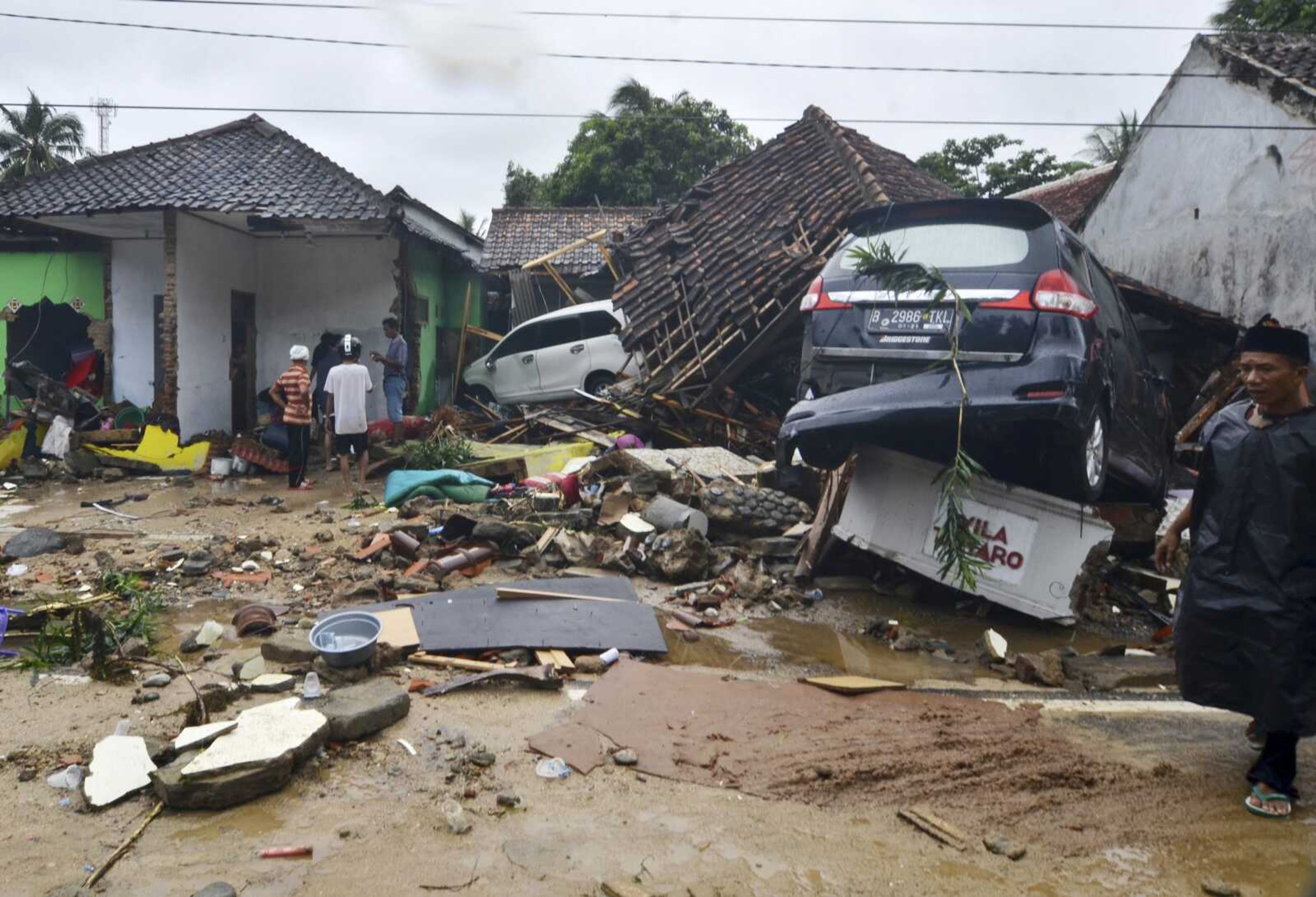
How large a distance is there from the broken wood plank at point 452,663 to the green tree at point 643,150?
23.7m

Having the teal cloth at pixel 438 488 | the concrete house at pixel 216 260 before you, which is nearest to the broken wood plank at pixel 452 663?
the teal cloth at pixel 438 488

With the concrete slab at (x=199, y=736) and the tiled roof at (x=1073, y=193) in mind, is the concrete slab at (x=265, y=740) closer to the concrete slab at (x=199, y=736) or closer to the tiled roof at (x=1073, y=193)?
the concrete slab at (x=199, y=736)

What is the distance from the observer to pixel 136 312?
14180 mm

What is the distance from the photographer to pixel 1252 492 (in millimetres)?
3400

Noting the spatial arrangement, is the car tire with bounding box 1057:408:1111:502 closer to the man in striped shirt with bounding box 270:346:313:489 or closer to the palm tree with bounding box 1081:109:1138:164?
the man in striped shirt with bounding box 270:346:313:489

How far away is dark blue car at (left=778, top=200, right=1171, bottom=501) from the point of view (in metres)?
4.94

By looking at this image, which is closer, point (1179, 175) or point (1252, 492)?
point (1252, 492)

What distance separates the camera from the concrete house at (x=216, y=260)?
12.9m

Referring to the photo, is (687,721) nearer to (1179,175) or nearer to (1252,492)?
(1252,492)

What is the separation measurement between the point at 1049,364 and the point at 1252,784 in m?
2.24

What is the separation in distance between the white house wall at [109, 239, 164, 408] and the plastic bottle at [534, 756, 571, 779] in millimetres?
12936

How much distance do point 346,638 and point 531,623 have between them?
41.1 inches

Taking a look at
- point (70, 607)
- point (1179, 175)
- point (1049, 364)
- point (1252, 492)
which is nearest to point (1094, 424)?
point (1049, 364)

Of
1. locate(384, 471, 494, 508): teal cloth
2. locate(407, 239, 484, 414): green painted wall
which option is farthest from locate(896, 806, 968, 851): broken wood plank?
locate(407, 239, 484, 414): green painted wall
